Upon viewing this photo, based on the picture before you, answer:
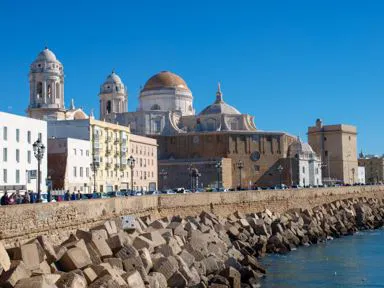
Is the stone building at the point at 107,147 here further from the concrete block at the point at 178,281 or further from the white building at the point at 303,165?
the concrete block at the point at 178,281

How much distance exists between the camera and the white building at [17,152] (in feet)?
137

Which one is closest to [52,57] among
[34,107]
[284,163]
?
[34,107]

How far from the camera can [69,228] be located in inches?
917

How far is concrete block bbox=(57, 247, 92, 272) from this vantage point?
18266 millimetres

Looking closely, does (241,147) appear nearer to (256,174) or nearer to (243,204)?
(256,174)

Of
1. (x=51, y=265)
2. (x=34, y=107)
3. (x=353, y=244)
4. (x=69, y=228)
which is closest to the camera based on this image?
(x=51, y=265)

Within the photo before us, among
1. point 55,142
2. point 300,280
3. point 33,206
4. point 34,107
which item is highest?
point 34,107

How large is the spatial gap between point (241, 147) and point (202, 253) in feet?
214

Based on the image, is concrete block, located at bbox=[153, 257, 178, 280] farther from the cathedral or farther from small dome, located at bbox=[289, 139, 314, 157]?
small dome, located at bbox=[289, 139, 314, 157]

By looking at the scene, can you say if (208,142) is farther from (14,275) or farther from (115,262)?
(14,275)

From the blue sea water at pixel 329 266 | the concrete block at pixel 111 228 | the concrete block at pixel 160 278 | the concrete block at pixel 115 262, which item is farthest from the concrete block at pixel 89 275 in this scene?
the blue sea water at pixel 329 266

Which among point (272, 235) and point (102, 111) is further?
point (102, 111)

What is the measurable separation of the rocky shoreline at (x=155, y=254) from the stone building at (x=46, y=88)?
3728 cm

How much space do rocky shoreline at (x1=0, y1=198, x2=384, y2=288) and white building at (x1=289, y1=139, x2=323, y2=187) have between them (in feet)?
172
